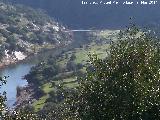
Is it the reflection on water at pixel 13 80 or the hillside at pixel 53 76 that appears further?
the reflection on water at pixel 13 80

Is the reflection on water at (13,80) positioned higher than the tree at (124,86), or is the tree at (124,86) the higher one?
the tree at (124,86)

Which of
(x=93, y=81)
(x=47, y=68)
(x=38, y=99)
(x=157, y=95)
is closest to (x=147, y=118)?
(x=157, y=95)

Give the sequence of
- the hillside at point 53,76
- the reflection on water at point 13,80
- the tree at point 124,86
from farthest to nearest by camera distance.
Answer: the reflection on water at point 13,80 < the hillside at point 53,76 < the tree at point 124,86

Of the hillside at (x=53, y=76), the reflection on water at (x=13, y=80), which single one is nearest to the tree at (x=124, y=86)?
the hillside at (x=53, y=76)

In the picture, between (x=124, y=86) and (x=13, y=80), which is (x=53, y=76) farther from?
(x=124, y=86)

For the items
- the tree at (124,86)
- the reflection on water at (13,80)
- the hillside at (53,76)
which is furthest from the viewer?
the reflection on water at (13,80)

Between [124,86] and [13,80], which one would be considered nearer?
[124,86]

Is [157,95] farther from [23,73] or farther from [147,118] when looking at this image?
[23,73]

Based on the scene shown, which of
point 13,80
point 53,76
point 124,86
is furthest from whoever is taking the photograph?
point 53,76

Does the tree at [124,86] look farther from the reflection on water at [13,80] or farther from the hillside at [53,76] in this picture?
the reflection on water at [13,80]

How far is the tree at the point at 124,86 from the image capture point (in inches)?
977

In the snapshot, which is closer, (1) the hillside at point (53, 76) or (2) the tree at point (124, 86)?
(2) the tree at point (124, 86)

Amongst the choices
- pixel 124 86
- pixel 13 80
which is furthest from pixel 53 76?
pixel 124 86

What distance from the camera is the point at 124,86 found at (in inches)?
1016
